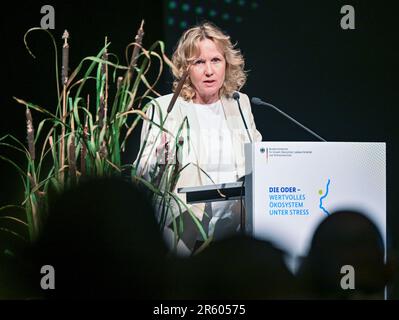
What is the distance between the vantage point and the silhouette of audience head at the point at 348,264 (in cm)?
374

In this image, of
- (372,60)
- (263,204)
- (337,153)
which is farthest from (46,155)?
(372,60)

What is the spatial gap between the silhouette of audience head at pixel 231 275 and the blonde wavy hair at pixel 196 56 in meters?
0.88

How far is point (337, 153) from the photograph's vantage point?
3637mm

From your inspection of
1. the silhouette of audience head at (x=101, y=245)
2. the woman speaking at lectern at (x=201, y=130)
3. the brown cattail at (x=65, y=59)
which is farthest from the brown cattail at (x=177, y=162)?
the brown cattail at (x=65, y=59)

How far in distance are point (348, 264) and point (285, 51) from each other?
4.20 ft

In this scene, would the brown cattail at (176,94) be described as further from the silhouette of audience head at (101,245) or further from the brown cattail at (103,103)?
the silhouette of audience head at (101,245)

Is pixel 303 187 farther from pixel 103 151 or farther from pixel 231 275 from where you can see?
pixel 103 151

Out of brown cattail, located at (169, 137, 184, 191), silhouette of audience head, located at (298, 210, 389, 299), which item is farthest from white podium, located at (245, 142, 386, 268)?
brown cattail, located at (169, 137, 184, 191)

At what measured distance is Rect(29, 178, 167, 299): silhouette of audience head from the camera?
3.85 meters

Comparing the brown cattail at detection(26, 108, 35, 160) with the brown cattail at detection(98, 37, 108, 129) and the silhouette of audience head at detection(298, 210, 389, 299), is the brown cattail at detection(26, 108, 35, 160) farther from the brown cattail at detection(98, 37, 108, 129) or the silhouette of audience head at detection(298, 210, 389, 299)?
the silhouette of audience head at detection(298, 210, 389, 299)

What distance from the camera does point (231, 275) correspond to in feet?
12.9

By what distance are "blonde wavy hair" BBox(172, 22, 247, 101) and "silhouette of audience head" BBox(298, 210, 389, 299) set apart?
1.02m

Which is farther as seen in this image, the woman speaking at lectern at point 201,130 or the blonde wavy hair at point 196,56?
the blonde wavy hair at point 196,56

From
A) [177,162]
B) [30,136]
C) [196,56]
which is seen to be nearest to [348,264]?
[177,162]
